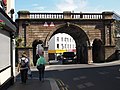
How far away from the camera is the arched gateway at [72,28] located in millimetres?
38250

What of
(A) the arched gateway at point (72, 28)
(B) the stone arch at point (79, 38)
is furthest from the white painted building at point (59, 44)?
(A) the arched gateway at point (72, 28)

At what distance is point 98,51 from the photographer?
137ft

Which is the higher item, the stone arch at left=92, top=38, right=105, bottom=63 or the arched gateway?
the arched gateway

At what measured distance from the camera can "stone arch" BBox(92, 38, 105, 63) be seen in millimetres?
40088

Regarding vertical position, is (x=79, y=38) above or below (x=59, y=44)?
below

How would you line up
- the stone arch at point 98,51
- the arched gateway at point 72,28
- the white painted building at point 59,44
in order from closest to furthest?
the arched gateway at point 72,28, the stone arch at point 98,51, the white painted building at point 59,44

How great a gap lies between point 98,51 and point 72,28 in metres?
5.11

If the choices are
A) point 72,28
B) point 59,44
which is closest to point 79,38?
point 72,28

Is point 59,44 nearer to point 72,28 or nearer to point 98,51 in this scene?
point 98,51

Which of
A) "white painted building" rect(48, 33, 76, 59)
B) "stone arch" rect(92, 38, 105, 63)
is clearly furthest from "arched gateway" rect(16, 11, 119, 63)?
"white painted building" rect(48, 33, 76, 59)

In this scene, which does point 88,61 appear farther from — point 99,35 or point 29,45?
point 29,45

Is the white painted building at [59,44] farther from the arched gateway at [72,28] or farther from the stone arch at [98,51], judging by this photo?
the arched gateway at [72,28]

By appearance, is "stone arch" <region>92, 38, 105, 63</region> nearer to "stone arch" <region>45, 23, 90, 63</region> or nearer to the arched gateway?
the arched gateway

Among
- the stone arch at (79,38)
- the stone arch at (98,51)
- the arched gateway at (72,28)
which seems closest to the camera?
the arched gateway at (72,28)
